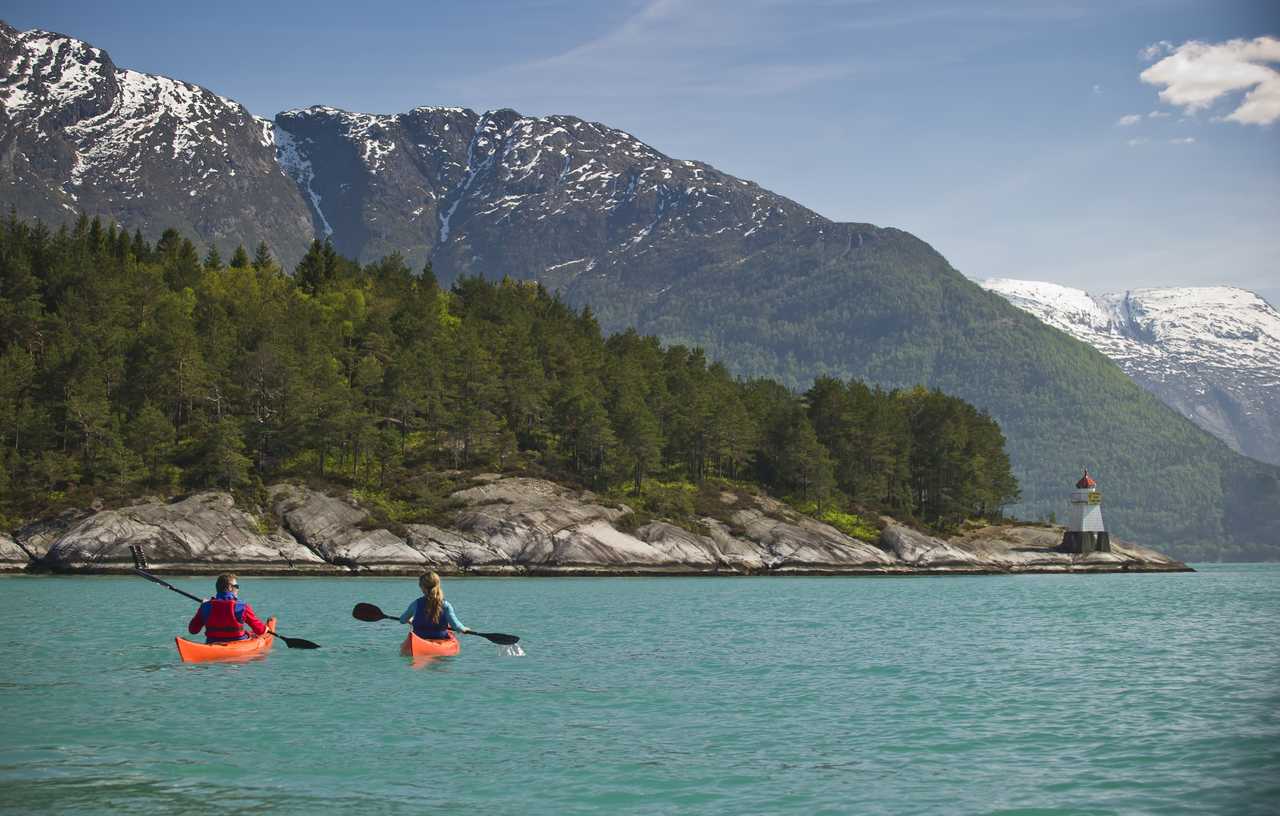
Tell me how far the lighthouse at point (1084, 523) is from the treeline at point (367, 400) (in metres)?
11.8

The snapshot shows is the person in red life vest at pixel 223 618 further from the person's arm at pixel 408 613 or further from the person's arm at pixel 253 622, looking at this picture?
the person's arm at pixel 408 613

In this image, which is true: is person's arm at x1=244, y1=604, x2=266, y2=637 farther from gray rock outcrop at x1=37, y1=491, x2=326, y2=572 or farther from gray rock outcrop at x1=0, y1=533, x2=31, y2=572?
gray rock outcrop at x1=0, y1=533, x2=31, y2=572

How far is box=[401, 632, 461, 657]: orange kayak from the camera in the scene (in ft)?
113

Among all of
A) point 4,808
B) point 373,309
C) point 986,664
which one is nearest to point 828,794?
point 4,808

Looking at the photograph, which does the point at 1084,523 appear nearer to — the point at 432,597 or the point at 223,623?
the point at 432,597

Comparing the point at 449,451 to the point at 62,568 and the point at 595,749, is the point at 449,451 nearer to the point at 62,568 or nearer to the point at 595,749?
the point at 62,568

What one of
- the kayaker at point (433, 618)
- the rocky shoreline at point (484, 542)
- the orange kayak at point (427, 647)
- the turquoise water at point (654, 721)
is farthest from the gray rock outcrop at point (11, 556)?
the kayaker at point (433, 618)

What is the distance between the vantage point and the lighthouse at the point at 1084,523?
460 feet

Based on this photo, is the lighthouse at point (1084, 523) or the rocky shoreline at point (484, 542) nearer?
the rocky shoreline at point (484, 542)

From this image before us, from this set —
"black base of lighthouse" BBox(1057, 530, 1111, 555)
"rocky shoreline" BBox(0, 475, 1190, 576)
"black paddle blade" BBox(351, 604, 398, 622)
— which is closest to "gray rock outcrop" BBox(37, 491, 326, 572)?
"rocky shoreline" BBox(0, 475, 1190, 576)

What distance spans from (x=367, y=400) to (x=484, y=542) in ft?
88.7

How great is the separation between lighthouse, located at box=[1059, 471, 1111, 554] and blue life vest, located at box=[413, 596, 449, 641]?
11854cm

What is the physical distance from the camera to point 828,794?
1819 cm

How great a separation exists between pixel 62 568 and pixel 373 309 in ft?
199
